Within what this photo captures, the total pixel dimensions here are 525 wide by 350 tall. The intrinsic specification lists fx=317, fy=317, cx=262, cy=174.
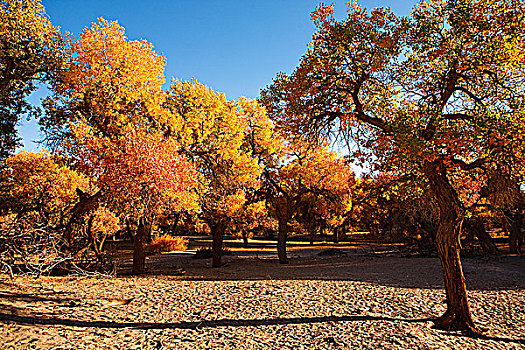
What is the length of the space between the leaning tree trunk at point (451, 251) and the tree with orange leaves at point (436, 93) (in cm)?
2

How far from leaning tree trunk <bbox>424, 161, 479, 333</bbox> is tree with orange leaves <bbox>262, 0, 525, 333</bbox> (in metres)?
0.02

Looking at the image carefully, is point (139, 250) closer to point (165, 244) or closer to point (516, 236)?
point (165, 244)

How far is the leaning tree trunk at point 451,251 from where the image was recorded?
7906 millimetres

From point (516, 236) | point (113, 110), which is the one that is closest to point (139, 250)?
point (113, 110)

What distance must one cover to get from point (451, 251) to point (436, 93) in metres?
4.30

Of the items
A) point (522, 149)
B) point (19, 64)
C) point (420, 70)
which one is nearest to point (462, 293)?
point (522, 149)

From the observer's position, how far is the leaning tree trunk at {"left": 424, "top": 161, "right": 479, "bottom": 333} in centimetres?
791

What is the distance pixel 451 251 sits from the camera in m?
8.02

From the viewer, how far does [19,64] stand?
12578 mm

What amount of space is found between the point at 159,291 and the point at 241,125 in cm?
1058

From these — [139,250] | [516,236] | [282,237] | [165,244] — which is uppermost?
[282,237]

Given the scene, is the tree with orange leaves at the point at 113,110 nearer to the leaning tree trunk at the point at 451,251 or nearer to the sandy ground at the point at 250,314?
the sandy ground at the point at 250,314

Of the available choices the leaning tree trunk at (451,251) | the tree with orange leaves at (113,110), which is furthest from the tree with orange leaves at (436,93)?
the tree with orange leaves at (113,110)

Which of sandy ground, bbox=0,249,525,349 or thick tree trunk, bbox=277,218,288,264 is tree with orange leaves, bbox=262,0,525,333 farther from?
thick tree trunk, bbox=277,218,288,264
